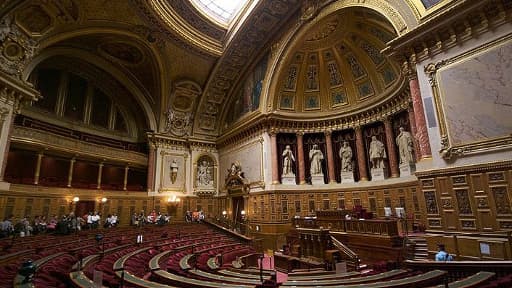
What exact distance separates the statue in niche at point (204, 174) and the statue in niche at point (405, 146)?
13710mm

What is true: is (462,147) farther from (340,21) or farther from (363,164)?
(340,21)

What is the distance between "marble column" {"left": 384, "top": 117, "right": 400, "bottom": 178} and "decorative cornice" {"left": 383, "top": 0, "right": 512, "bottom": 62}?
5.68m

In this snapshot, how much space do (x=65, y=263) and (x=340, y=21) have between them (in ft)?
50.9

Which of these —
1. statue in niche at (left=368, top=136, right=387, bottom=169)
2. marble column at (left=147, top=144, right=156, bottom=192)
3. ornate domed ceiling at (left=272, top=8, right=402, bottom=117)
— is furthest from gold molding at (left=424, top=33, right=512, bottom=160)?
marble column at (left=147, top=144, right=156, bottom=192)

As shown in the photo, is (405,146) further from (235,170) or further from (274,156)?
(235,170)

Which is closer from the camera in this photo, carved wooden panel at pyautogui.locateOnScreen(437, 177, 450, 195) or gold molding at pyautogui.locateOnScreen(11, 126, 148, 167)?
carved wooden panel at pyautogui.locateOnScreen(437, 177, 450, 195)

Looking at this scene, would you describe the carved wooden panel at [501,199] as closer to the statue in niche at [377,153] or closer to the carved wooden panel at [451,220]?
the carved wooden panel at [451,220]

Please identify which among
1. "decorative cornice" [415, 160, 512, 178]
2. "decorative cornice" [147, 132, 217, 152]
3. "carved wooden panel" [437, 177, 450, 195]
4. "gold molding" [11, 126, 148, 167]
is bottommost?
"carved wooden panel" [437, 177, 450, 195]

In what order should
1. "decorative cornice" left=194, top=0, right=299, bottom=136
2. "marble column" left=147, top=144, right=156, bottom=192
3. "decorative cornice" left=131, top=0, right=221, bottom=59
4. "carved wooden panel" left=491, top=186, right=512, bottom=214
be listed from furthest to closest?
1. "marble column" left=147, top=144, right=156, bottom=192
2. "decorative cornice" left=194, top=0, right=299, bottom=136
3. "decorative cornice" left=131, top=0, right=221, bottom=59
4. "carved wooden panel" left=491, top=186, right=512, bottom=214

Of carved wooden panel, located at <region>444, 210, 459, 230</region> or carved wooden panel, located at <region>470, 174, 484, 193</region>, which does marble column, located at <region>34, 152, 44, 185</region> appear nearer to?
carved wooden panel, located at <region>444, 210, 459, 230</region>

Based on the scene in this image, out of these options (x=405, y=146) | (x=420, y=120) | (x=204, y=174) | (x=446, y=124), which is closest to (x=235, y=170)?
(x=204, y=174)

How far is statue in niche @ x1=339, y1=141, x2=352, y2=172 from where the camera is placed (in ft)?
52.3

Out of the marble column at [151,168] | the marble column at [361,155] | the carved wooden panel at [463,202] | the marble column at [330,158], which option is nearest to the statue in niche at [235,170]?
the marble column at [151,168]

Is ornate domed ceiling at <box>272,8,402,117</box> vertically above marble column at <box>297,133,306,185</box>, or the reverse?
ornate domed ceiling at <box>272,8,402,117</box>
